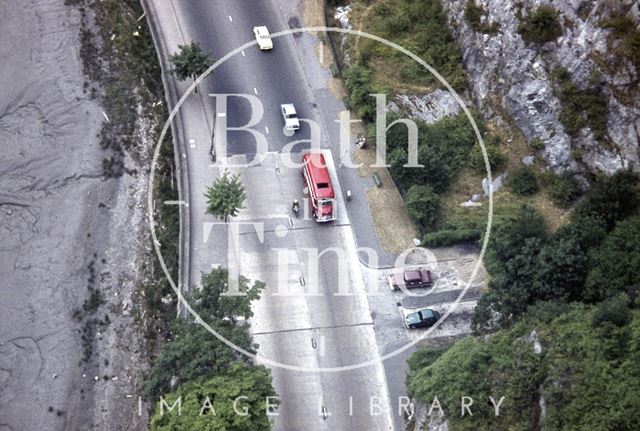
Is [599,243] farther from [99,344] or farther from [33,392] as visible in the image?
[33,392]

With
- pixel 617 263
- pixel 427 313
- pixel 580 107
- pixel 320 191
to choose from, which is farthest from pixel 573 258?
pixel 320 191

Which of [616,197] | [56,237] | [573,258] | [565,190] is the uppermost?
[56,237]

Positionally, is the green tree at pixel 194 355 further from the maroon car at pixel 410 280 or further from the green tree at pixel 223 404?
the maroon car at pixel 410 280

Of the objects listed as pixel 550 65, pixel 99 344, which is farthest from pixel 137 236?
pixel 550 65

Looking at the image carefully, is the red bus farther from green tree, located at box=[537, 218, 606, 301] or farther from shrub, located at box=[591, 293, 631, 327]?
shrub, located at box=[591, 293, 631, 327]

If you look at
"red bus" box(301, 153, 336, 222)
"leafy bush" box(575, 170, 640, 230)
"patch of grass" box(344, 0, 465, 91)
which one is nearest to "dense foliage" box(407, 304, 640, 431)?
"leafy bush" box(575, 170, 640, 230)

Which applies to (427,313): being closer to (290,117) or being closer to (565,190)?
(565,190)

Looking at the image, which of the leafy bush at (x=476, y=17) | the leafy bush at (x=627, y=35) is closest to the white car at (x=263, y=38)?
the leafy bush at (x=476, y=17)
